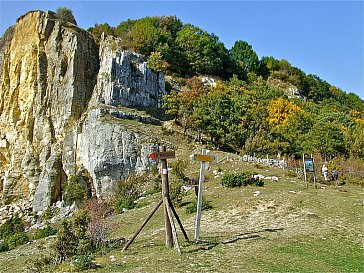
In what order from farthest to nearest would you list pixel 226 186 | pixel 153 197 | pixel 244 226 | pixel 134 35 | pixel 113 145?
pixel 134 35 → pixel 113 145 → pixel 153 197 → pixel 226 186 → pixel 244 226

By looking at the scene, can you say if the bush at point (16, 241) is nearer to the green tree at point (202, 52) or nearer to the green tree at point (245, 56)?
the green tree at point (202, 52)

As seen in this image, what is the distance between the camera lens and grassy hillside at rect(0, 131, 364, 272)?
35.2 feet

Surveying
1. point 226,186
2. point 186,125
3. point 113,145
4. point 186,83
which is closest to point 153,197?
point 226,186

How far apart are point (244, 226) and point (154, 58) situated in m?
37.7

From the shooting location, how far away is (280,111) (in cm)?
5300

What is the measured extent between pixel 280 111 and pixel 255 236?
41070 millimetres

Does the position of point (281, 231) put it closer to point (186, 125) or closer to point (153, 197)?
point (153, 197)

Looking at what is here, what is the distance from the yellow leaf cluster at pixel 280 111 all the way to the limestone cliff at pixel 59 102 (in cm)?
1468

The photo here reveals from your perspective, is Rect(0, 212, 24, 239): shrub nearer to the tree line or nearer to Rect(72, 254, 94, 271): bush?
Rect(72, 254, 94, 271): bush

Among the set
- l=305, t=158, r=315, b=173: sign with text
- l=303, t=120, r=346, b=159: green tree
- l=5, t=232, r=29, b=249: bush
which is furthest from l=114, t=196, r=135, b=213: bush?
l=303, t=120, r=346, b=159: green tree

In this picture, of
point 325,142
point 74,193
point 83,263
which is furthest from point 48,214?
point 325,142

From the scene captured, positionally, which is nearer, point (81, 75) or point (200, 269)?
point (200, 269)

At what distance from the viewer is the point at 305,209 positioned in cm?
1772

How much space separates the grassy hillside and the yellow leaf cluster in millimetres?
26176
